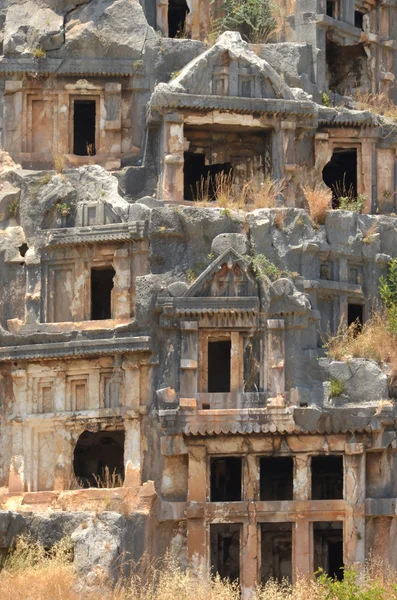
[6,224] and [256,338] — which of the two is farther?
[6,224]

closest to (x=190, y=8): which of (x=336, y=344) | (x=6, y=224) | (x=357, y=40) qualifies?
(x=357, y=40)

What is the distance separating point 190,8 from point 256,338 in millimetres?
10334

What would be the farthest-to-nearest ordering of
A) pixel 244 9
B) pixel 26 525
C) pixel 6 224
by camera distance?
pixel 244 9 < pixel 6 224 < pixel 26 525

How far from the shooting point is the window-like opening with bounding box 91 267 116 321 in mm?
38188

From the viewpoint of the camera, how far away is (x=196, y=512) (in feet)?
113

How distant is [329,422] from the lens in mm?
34750

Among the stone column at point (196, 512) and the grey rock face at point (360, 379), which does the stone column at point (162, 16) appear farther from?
the stone column at point (196, 512)

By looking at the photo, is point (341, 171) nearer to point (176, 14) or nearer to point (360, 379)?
point (176, 14)

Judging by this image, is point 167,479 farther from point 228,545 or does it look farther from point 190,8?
point 190,8

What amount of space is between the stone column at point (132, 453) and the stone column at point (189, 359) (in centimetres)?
133

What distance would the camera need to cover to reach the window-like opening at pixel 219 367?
36.8 meters

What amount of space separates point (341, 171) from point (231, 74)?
5450 mm

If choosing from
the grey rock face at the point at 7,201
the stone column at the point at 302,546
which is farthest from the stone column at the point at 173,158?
the stone column at the point at 302,546

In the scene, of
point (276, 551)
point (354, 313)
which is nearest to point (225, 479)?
point (276, 551)
